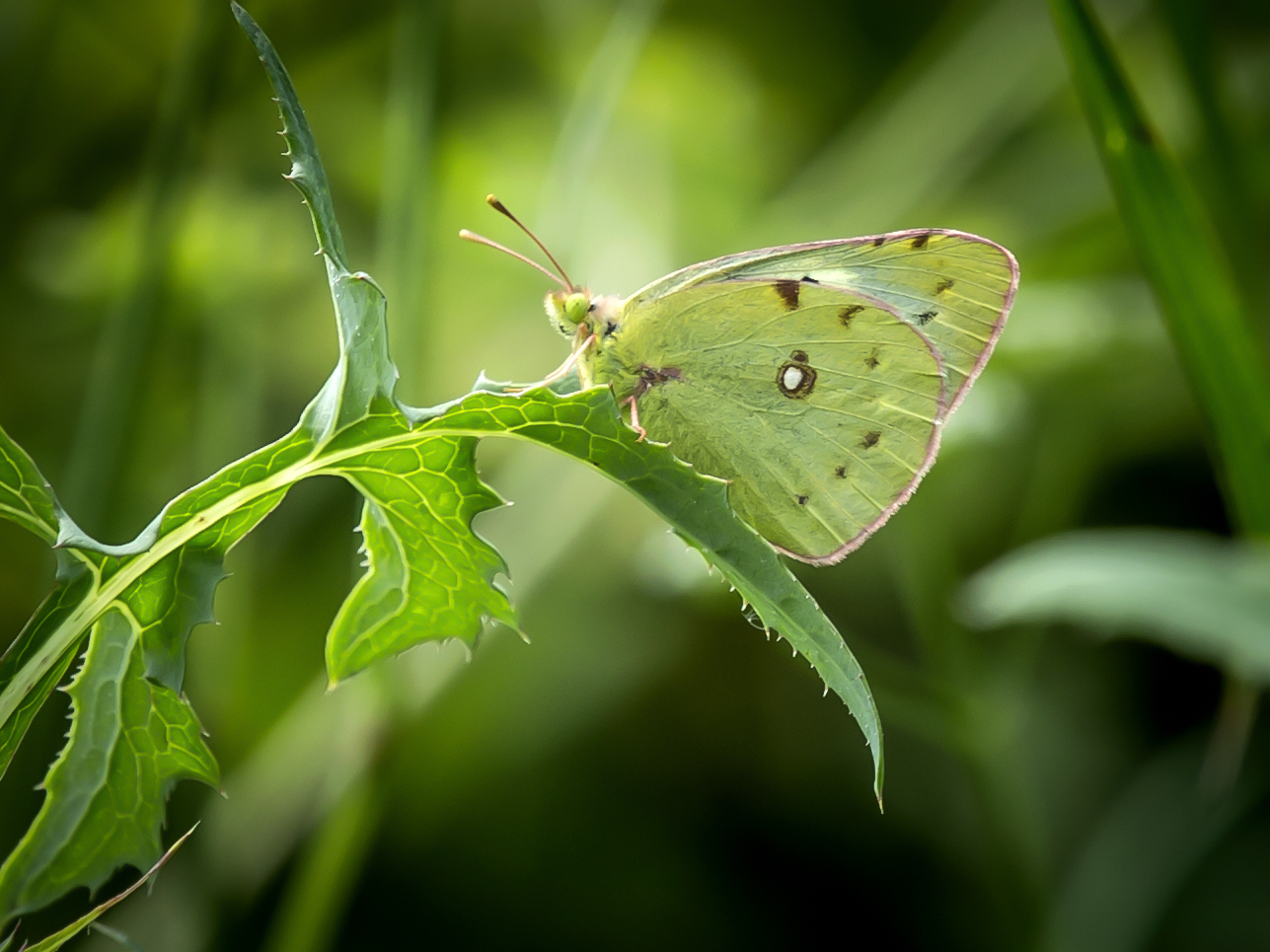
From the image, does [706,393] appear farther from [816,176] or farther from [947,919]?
[816,176]

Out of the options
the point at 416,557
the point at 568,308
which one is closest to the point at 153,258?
the point at 568,308

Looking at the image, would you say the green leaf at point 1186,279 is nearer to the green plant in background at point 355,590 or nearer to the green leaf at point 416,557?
the green plant in background at point 355,590

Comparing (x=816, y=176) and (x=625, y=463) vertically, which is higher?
(x=816, y=176)

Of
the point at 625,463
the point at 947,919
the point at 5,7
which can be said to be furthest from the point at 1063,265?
the point at 5,7

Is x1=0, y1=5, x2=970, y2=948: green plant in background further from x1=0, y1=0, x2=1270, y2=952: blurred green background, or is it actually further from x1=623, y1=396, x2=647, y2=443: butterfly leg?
x1=0, y1=0, x2=1270, y2=952: blurred green background

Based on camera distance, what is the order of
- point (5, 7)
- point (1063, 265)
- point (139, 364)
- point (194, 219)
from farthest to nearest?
1. point (1063, 265)
2. point (5, 7)
3. point (194, 219)
4. point (139, 364)

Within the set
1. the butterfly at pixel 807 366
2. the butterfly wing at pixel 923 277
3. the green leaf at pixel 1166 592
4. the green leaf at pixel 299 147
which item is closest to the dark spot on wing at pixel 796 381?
the butterfly at pixel 807 366

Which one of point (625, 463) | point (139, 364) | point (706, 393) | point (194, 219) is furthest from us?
point (194, 219)
